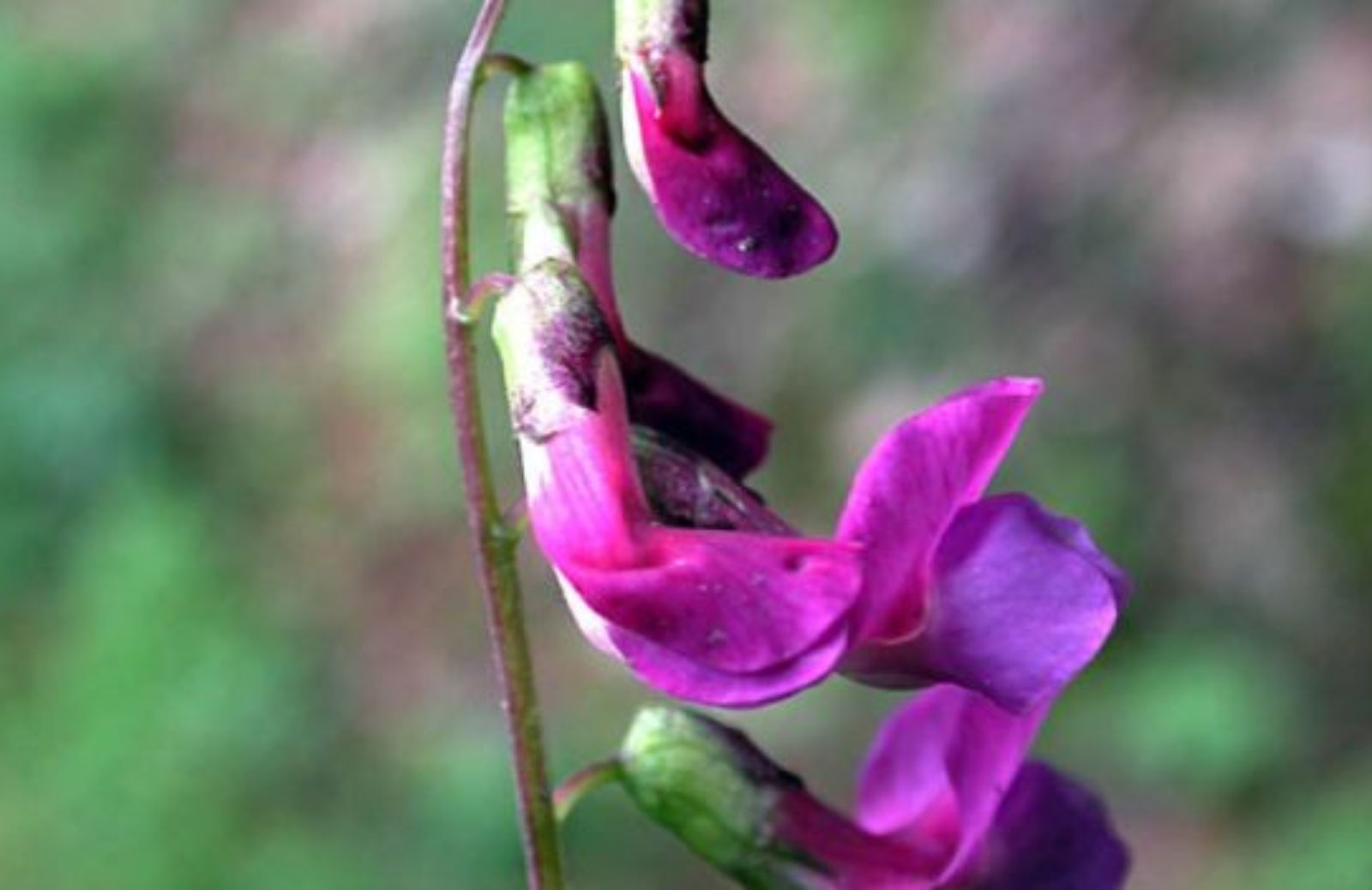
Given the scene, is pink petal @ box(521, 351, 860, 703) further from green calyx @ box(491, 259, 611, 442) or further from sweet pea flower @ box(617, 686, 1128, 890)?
sweet pea flower @ box(617, 686, 1128, 890)

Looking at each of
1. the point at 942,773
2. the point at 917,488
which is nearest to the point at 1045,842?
the point at 942,773

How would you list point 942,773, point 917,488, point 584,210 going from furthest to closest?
point 942,773 < point 584,210 < point 917,488

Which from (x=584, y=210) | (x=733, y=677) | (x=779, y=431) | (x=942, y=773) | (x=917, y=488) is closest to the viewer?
(x=733, y=677)

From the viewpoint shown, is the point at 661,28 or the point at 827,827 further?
the point at 827,827

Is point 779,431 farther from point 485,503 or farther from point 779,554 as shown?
point 779,554

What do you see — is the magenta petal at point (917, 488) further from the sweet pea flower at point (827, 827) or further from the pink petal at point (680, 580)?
the sweet pea flower at point (827, 827)

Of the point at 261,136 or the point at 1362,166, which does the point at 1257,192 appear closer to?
the point at 1362,166
